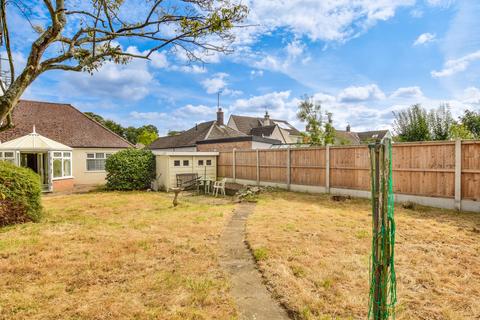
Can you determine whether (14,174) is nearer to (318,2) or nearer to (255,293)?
(255,293)

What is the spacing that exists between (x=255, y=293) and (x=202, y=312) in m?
0.78

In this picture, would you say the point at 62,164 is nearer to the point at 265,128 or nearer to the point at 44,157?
the point at 44,157

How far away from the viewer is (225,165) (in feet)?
55.2

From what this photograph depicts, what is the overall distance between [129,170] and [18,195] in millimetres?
8043

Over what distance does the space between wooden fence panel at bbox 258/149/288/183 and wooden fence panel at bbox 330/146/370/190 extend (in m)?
2.65

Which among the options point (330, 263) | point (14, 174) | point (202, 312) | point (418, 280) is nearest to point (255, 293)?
point (202, 312)

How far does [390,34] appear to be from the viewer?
366 inches

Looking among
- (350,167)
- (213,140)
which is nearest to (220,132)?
(213,140)

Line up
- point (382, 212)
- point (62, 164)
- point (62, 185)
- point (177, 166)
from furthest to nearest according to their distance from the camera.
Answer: point (62, 164) → point (62, 185) → point (177, 166) → point (382, 212)

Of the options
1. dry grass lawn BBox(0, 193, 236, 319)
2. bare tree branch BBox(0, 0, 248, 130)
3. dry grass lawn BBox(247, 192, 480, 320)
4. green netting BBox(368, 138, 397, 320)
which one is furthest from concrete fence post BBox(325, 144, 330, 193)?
green netting BBox(368, 138, 397, 320)

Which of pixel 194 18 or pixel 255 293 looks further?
pixel 194 18

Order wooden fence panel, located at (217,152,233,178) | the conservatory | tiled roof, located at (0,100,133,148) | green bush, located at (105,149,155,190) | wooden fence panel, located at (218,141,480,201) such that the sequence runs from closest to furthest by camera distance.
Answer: wooden fence panel, located at (218,141,480,201), the conservatory, green bush, located at (105,149,155,190), wooden fence panel, located at (217,152,233,178), tiled roof, located at (0,100,133,148)

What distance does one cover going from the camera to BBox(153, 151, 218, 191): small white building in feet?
48.3

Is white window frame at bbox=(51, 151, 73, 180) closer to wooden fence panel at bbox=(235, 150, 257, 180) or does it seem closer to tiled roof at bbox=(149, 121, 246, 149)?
wooden fence panel at bbox=(235, 150, 257, 180)
